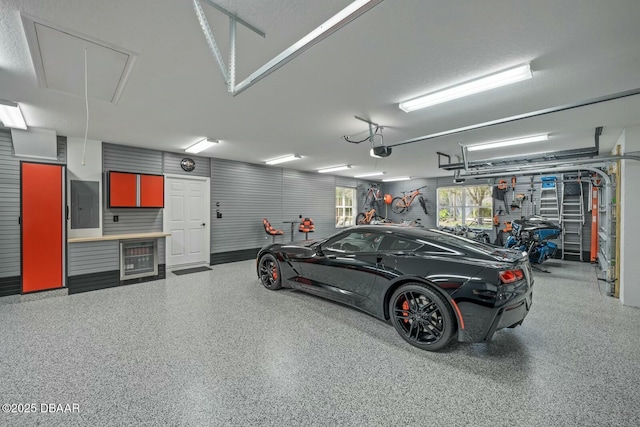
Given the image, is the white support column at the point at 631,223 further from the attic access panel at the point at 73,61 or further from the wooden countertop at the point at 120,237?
the wooden countertop at the point at 120,237

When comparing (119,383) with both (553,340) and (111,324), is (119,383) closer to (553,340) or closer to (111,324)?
(111,324)

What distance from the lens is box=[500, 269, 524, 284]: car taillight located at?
7.50 ft

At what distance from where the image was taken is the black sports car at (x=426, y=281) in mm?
2318

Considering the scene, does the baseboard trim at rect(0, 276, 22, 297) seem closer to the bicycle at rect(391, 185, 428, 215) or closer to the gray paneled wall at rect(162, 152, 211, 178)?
the gray paneled wall at rect(162, 152, 211, 178)

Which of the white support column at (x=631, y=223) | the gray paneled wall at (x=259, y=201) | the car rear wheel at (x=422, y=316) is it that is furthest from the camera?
the gray paneled wall at (x=259, y=201)

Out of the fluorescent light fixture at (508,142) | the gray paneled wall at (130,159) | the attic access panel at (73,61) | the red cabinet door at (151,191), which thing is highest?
the attic access panel at (73,61)

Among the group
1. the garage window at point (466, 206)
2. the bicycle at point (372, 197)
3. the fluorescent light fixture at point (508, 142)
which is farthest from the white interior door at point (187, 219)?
the garage window at point (466, 206)

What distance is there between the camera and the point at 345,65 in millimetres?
2311

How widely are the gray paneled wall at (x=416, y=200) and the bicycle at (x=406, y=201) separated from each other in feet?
0.44

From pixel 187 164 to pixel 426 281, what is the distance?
5832 mm

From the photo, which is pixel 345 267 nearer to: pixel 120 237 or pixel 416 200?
pixel 120 237

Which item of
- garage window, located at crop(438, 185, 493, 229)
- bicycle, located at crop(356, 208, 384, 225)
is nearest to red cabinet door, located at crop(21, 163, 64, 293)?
bicycle, located at crop(356, 208, 384, 225)

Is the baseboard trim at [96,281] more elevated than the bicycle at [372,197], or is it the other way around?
the bicycle at [372,197]

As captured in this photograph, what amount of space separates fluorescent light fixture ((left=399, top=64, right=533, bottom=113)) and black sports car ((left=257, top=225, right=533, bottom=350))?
58.6 inches
